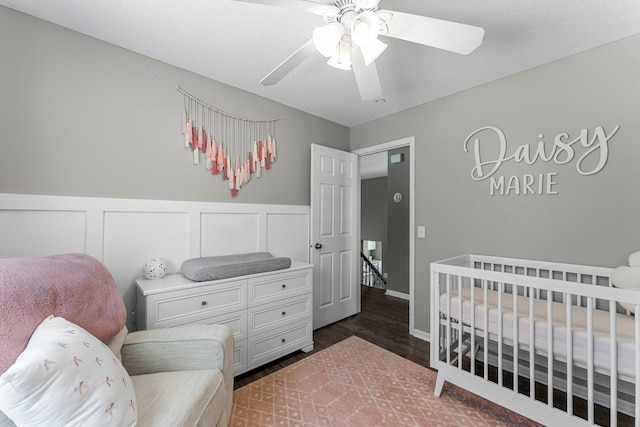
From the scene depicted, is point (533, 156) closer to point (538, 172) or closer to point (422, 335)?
point (538, 172)

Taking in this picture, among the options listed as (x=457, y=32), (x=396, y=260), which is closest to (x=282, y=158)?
(x=457, y=32)

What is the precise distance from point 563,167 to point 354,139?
6.63 feet

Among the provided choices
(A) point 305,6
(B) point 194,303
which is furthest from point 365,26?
(B) point 194,303

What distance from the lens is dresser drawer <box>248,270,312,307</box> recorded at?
2.07 metres

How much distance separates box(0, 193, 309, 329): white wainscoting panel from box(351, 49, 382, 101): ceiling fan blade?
4.63 feet

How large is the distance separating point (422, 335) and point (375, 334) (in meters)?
0.45

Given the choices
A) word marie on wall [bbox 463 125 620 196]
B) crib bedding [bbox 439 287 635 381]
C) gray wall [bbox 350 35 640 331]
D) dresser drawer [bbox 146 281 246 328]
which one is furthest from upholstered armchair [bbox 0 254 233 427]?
word marie on wall [bbox 463 125 620 196]

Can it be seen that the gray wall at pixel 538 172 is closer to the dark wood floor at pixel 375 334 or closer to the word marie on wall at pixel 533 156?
the word marie on wall at pixel 533 156

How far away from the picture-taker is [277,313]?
2.20m

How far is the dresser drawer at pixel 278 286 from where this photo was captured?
2066 mm

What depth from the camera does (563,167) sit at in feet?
6.29

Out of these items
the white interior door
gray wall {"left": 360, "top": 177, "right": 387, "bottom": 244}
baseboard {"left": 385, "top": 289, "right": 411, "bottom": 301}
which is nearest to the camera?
the white interior door

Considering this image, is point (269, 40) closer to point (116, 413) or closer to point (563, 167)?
point (116, 413)

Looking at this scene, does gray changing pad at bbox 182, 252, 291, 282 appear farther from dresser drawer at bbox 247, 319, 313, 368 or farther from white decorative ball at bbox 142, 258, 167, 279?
dresser drawer at bbox 247, 319, 313, 368
